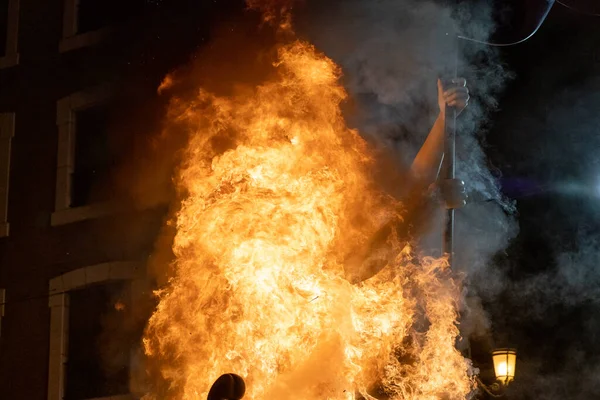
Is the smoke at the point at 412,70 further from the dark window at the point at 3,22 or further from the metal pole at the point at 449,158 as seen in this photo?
the dark window at the point at 3,22

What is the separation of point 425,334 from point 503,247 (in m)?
2.54

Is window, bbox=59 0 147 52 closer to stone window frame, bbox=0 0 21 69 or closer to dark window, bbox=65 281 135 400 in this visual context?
stone window frame, bbox=0 0 21 69

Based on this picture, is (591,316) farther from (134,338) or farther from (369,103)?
(134,338)

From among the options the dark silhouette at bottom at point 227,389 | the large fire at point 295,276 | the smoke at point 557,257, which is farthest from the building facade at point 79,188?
the smoke at point 557,257

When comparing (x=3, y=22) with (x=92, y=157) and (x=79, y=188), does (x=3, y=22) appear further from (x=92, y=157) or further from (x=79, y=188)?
(x=79, y=188)

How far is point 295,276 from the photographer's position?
5.95 meters

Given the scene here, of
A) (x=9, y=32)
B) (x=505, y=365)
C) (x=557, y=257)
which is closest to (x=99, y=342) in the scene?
(x=505, y=365)

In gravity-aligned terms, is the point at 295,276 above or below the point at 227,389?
above

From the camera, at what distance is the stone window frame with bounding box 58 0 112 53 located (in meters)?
10.2

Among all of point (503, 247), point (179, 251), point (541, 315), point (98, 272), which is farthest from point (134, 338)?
point (541, 315)

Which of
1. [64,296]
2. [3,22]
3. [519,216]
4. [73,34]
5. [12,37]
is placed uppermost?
[3,22]

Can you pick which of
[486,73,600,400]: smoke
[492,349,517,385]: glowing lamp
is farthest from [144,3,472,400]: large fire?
[486,73,600,400]: smoke

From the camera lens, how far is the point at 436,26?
6.95 meters

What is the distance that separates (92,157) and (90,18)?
2.18 m
